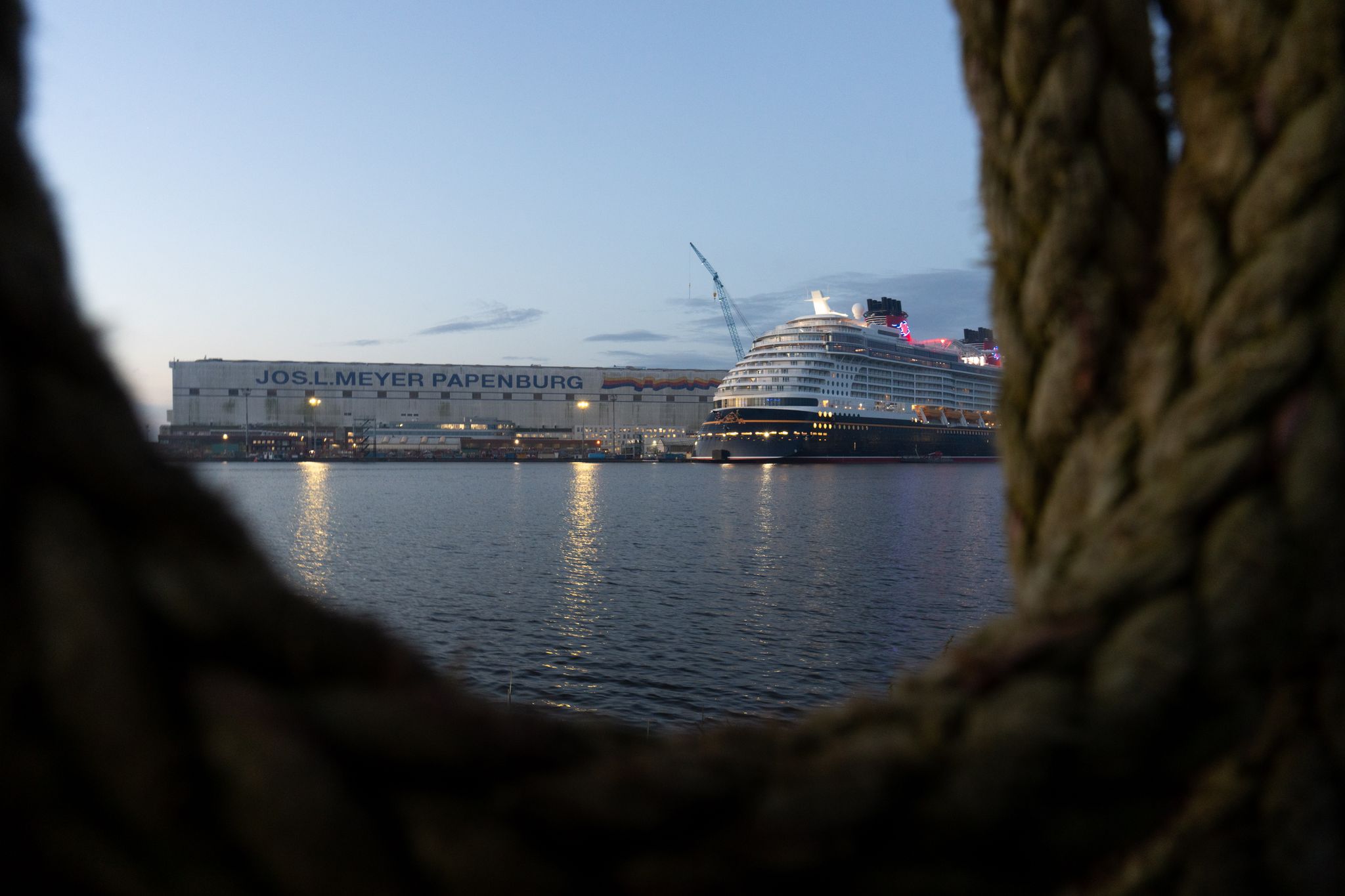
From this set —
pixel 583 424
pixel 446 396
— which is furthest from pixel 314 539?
pixel 583 424

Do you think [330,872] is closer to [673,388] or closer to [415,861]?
[415,861]

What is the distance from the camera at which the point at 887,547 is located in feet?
105

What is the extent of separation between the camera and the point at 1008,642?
682 millimetres

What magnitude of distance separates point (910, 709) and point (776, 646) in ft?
55.9

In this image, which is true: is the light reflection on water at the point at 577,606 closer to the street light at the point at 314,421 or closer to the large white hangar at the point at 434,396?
the large white hangar at the point at 434,396

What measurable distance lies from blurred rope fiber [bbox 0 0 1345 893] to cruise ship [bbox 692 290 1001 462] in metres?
79.4

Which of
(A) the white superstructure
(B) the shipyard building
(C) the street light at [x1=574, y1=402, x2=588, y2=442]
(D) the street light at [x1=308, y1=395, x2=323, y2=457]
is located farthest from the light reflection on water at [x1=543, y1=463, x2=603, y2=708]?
(D) the street light at [x1=308, y1=395, x2=323, y2=457]

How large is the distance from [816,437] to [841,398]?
15.3ft

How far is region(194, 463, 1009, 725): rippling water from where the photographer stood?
14422 millimetres

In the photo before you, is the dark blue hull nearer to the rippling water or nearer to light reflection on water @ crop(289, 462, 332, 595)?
the rippling water

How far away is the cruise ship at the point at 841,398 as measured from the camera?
8019 cm

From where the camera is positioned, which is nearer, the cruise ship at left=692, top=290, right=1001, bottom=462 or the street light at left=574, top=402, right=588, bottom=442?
the cruise ship at left=692, top=290, right=1001, bottom=462

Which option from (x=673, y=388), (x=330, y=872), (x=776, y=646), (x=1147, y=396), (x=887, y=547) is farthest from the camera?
(x=673, y=388)

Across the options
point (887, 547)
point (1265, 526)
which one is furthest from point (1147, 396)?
point (887, 547)
